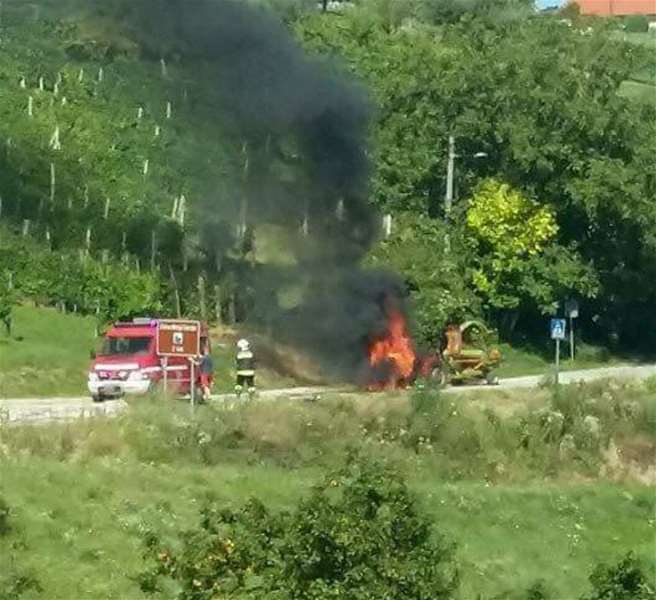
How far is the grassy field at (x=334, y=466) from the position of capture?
84.4 ft

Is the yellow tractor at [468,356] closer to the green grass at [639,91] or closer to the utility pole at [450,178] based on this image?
the utility pole at [450,178]

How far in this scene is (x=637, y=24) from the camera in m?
123

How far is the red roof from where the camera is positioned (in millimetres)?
146250

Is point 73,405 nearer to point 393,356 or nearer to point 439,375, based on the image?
point 393,356

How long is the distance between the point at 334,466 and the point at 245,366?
35.6 feet

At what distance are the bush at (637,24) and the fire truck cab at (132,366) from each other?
80988 mm

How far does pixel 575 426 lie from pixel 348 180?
31.2 ft

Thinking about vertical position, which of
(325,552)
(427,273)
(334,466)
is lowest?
(334,466)

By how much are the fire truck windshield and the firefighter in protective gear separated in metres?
2.20

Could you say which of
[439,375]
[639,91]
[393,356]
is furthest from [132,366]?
[639,91]

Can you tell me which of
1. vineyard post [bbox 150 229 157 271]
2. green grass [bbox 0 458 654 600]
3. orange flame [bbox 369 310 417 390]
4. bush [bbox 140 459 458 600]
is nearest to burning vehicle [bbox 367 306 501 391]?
orange flame [bbox 369 310 417 390]

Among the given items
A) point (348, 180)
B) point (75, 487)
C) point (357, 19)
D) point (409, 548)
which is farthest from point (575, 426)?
point (357, 19)

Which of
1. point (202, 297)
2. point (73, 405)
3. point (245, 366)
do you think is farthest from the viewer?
point (202, 297)

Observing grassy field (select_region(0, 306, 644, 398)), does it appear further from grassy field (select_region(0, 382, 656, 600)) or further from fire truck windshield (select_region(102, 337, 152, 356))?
grassy field (select_region(0, 382, 656, 600))
